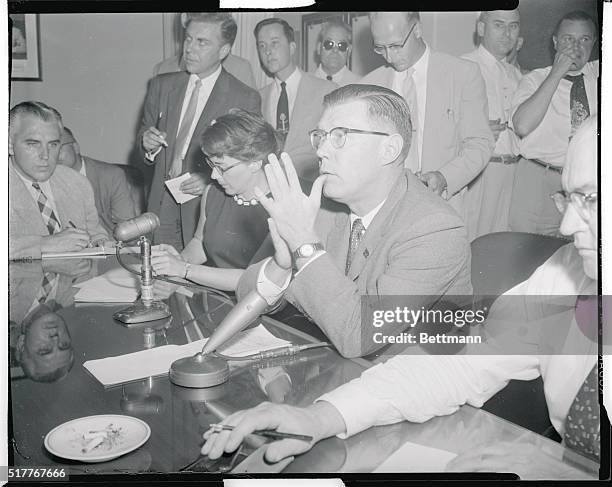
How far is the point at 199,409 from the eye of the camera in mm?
1660

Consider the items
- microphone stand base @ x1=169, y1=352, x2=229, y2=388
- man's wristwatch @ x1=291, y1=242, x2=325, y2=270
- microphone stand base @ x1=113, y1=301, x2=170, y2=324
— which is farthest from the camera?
microphone stand base @ x1=113, y1=301, x2=170, y2=324

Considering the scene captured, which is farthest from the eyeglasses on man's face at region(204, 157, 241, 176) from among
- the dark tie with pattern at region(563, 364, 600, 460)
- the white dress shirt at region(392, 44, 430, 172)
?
the dark tie with pattern at region(563, 364, 600, 460)

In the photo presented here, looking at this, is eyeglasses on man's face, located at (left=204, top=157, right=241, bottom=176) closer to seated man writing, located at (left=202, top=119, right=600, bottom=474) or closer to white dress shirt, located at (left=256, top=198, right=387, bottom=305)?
white dress shirt, located at (left=256, top=198, right=387, bottom=305)

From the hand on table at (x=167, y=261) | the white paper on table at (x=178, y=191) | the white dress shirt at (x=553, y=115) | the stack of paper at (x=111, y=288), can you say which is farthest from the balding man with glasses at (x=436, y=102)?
the stack of paper at (x=111, y=288)

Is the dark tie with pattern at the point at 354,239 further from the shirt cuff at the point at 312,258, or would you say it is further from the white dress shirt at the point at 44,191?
the white dress shirt at the point at 44,191

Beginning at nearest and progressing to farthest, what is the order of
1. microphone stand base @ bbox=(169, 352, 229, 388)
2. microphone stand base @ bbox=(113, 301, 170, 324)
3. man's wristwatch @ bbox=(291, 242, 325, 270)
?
microphone stand base @ bbox=(169, 352, 229, 388) → man's wristwatch @ bbox=(291, 242, 325, 270) → microphone stand base @ bbox=(113, 301, 170, 324)

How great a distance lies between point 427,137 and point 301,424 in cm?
78

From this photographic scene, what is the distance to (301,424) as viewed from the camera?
1.64 metres

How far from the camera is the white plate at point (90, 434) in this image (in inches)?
65.1

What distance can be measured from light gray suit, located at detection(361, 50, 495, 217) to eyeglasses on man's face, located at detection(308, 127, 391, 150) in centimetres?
14

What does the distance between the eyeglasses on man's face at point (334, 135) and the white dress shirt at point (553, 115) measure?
0.38 metres

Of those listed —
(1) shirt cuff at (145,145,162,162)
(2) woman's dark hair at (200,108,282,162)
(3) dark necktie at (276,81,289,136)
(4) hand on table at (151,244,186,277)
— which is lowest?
(4) hand on table at (151,244,186,277)

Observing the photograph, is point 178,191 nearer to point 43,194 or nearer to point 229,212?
point 229,212

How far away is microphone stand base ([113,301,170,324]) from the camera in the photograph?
1.93 m
